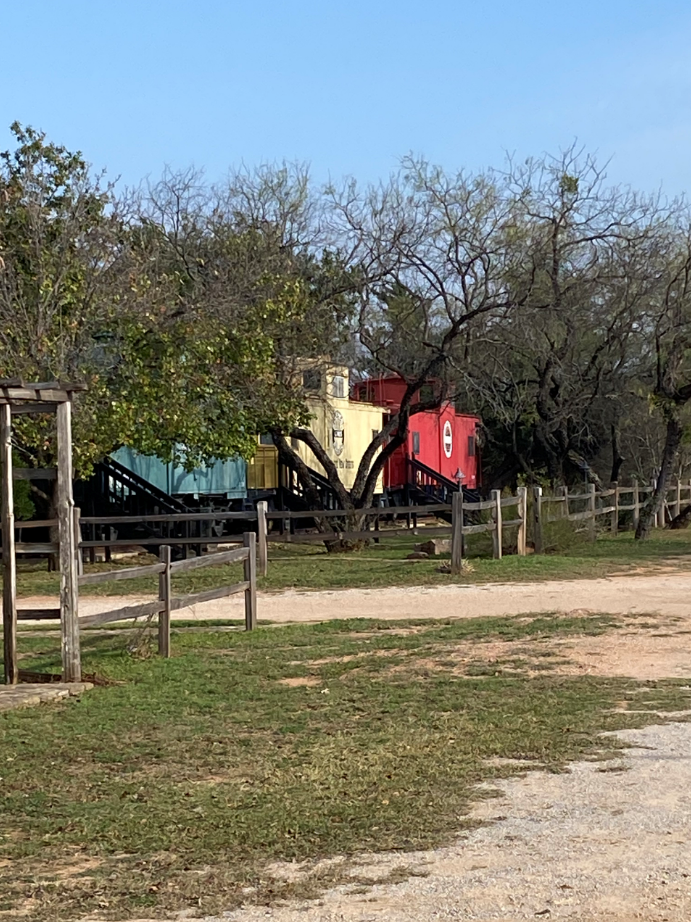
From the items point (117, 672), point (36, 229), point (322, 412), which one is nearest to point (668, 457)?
point (322, 412)

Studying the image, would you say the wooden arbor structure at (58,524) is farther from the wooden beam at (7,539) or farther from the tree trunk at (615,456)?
the tree trunk at (615,456)

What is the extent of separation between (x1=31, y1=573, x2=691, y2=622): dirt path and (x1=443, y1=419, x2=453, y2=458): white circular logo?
21.6 m

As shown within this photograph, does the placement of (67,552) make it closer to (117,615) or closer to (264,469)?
(117,615)

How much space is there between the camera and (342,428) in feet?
110

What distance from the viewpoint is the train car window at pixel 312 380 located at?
27.2 meters

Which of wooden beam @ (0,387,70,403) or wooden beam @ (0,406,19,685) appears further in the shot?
wooden beam @ (0,406,19,685)

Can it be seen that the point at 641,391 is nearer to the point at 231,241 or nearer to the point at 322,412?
the point at 322,412

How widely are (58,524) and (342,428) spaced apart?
2346 cm

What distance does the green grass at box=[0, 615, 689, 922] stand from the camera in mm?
Answer: 5375

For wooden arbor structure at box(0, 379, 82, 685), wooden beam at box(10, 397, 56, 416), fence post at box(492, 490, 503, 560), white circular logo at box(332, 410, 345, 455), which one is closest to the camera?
wooden arbor structure at box(0, 379, 82, 685)

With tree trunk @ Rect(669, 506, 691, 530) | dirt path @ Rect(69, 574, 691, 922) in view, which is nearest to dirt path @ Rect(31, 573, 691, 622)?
dirt path @ Rect(69, 574, 691, 922)

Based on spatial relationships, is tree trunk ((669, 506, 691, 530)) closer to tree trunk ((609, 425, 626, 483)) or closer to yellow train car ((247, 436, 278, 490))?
tree trunk ((609, 425, 626, 483))

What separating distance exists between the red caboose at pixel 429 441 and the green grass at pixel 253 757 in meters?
25.4

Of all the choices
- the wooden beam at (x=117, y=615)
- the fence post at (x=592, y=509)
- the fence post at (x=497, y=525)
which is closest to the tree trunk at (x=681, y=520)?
the fence post at (x=592, y=509)
